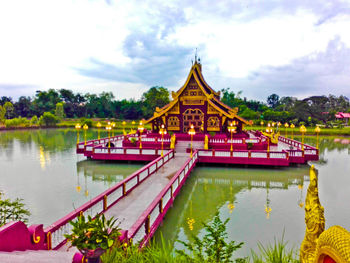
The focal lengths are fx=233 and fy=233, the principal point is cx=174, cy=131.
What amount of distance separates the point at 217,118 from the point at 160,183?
54.2 feet

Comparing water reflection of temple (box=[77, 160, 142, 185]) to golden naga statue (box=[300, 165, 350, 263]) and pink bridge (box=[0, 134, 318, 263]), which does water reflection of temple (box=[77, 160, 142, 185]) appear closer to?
pink bridge (box=[0, 134, 318, 263])

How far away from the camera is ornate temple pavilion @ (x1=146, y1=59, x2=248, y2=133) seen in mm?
26969

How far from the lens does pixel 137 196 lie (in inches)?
404

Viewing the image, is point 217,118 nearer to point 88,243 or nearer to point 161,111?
point 161,111

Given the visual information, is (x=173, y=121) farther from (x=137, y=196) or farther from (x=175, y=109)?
(x=137, y=196)

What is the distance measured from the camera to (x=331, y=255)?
2.71m

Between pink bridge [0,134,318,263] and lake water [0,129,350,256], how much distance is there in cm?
87

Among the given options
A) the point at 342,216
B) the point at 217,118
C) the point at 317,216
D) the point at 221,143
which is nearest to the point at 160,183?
the point at 342,216

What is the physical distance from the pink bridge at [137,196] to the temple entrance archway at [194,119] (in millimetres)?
1801

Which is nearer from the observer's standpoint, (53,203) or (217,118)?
(53,203)

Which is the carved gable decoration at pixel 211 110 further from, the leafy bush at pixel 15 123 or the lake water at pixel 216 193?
the leafy bush at pixel 15 123

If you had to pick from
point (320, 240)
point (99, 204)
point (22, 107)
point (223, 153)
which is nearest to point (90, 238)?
point (320, 240)

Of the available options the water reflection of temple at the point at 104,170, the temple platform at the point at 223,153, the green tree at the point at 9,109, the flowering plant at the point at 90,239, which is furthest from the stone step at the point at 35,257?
the green tree at the point at 9,109

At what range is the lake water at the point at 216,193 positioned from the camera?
899cm
